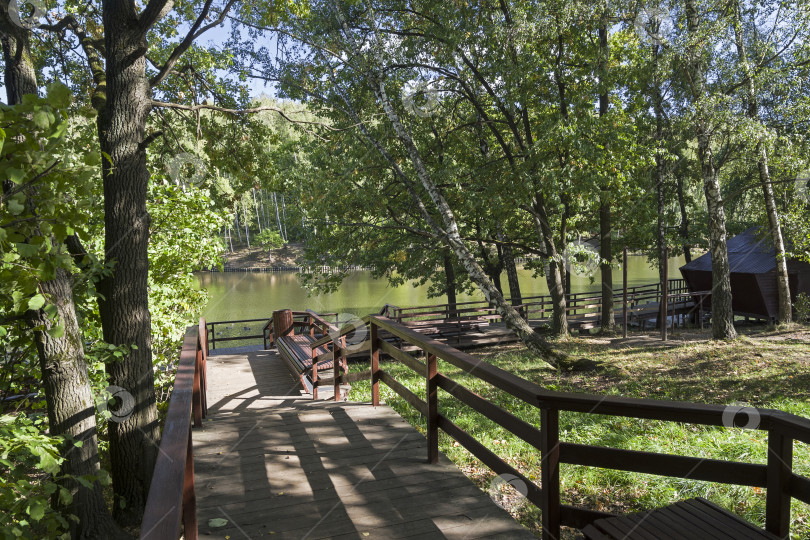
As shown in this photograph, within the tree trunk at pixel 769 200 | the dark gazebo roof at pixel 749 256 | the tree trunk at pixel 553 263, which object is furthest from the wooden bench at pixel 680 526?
the dark gazebo roof at pixel 749 256

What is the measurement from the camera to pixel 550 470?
2.72 metres

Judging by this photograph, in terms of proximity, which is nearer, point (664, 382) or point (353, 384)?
point (664, 382)

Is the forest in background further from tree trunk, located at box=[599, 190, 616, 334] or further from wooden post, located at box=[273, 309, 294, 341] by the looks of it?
wooden post, located at box=[273, 309, 294, 341]

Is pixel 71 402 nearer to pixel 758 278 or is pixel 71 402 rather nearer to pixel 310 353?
pixel 310 353

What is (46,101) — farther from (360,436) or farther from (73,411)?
(360,436)

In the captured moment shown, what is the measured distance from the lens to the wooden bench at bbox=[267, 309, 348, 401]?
25.3 feet

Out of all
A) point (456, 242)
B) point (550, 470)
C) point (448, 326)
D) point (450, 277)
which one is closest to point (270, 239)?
point (450, 277)

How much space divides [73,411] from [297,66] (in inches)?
371

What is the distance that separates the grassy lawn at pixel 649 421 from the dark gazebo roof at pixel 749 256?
6798mm

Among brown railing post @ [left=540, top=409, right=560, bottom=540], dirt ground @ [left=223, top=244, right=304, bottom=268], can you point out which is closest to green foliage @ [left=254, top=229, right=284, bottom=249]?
dirt ground @ [left=223, top=244, right=304, bottom=268]

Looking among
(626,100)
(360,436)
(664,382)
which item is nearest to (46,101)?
(360,436)

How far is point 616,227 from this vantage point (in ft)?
62.5

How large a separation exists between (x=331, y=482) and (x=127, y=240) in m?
3.10

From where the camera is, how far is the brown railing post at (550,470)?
271cm
